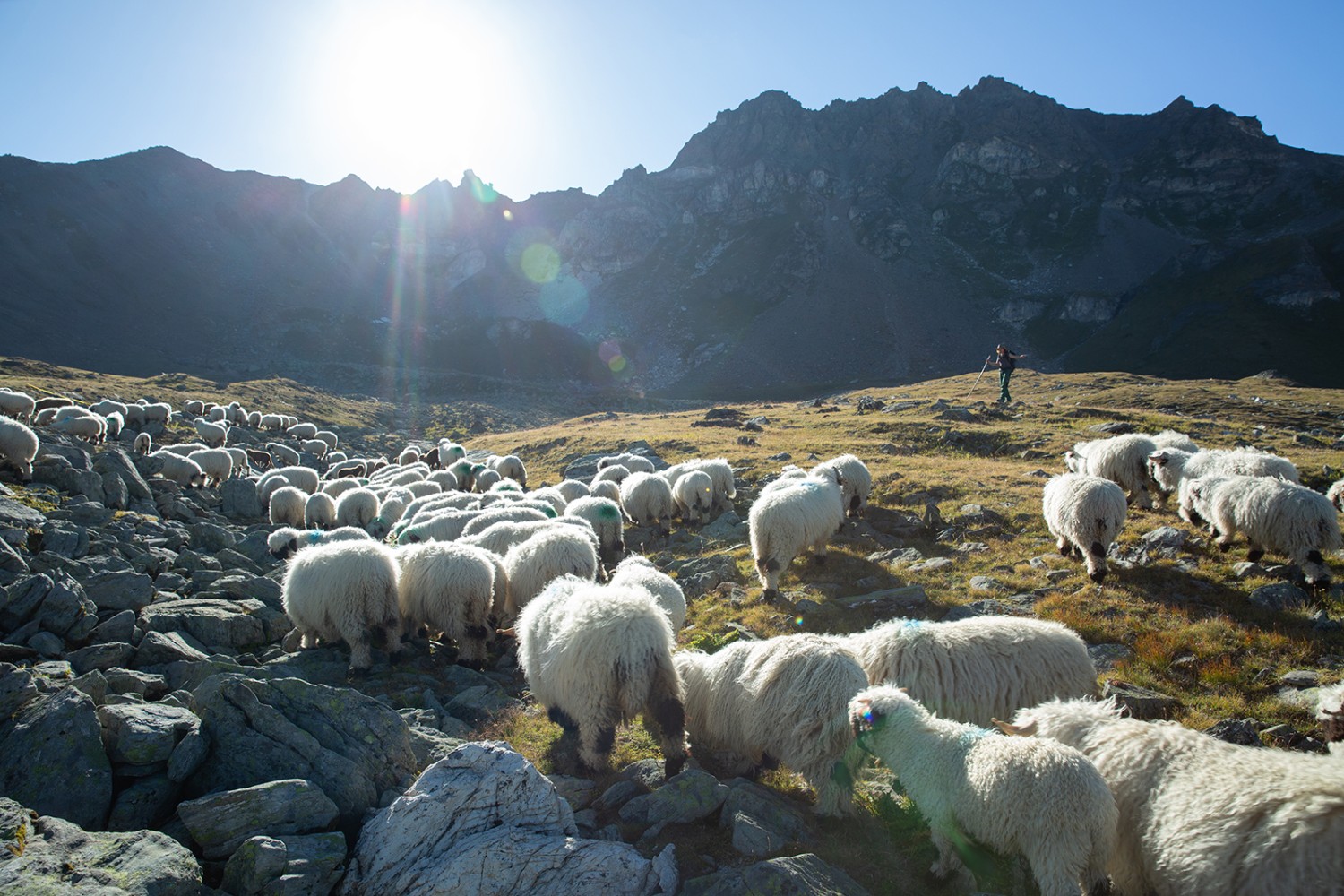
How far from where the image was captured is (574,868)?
477 cm

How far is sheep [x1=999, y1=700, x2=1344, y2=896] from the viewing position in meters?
3.86

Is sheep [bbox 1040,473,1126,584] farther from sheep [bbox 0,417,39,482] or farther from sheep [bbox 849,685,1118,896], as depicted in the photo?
sheep [bbox 0,417,39,482]

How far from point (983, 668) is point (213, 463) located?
28.6m

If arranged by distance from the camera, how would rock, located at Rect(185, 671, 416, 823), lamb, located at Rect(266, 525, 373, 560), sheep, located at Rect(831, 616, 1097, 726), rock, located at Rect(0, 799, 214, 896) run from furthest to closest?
lamb, located at Rect(266, 525, 373, 560) → sheep, located at Rect(831, 616, 1097, 726) → rock, located at Rect(185, 671, 416, 823) → rock, located at Rect(0, 799, 214, 896)

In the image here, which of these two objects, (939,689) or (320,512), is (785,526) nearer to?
(939,689)

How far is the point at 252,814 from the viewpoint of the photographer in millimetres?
4836

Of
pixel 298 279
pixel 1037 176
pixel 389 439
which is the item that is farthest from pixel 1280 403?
pixel 298 279

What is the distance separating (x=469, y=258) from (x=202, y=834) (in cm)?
20028

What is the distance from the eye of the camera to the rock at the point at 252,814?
187 inches

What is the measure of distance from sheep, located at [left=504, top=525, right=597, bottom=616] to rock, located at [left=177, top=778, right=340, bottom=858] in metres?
5.53

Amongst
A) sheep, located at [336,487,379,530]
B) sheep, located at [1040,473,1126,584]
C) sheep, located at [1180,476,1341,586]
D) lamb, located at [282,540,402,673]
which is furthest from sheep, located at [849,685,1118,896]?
sheep, located at [336,487,379,530]

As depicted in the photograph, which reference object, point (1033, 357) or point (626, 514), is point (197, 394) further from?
point (1033, 357)

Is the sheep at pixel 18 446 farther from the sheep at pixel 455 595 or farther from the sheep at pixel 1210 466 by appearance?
the sheep at pixel 1210 466

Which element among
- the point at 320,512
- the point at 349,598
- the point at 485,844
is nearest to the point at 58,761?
the point at 485,844
